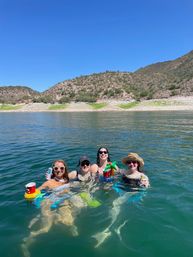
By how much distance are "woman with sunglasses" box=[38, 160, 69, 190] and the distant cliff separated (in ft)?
258

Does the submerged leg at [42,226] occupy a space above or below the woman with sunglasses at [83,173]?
below

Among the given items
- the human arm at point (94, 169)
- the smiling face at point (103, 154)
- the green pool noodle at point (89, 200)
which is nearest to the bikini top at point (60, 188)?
the green pool noodle at point (89, 200)

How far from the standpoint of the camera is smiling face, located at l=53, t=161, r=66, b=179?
8.98m

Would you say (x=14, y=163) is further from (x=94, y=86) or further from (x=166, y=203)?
(x=94, y=86)

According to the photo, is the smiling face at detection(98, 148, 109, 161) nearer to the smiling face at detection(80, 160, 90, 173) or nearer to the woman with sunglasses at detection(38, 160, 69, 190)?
the smiling face at detection(80, 160, 90, 173)

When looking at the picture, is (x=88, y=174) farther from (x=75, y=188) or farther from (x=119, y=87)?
(x=119, y=87)

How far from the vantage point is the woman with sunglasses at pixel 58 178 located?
8945 millimetres

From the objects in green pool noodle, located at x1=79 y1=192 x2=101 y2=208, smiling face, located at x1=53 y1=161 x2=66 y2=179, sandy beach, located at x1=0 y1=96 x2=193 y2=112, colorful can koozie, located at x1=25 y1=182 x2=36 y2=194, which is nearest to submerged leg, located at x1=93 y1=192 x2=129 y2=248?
green pool noodle, located at x1=79 y1=192 x2=101 y2=208

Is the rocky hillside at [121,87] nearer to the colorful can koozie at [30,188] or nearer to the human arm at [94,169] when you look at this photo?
the human arm at [94,169]

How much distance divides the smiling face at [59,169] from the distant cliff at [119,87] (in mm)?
78652

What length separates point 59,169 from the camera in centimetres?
903

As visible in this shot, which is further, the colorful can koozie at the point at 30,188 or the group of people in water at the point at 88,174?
the group of people in water at the point at 88,174

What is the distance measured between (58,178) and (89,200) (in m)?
1.60

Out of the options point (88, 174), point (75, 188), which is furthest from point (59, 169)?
point (88, 174)
